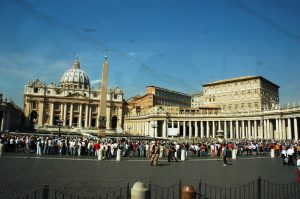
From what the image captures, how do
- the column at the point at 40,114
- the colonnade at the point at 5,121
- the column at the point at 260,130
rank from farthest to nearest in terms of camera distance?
the column at the point at 40,114, the colonnade at the point at 5,121, the column at the point at 260,130

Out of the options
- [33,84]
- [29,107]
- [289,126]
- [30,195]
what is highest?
[33,84]

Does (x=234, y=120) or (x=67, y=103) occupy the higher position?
(x=67, y=103)

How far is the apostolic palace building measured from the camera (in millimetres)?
66312

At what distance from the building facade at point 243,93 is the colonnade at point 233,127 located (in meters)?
6.69

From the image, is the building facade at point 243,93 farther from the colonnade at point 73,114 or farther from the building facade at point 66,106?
the colonnade at point 73,114

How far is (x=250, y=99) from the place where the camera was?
89.2 meters

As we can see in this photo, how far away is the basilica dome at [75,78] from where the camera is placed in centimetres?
13588

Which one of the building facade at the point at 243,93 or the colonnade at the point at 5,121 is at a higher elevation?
the building facade at the point at 243,93

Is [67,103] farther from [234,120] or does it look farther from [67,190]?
[67,190]

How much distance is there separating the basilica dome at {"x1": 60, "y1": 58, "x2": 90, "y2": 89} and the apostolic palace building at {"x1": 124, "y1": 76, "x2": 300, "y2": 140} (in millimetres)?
36013

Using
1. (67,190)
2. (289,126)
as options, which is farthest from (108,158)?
(289,126)

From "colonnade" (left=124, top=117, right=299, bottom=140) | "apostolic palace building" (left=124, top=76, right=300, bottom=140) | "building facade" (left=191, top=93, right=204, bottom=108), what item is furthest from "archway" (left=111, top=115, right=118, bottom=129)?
"building facade" (left=191, top=93, right=204, bottom=108)

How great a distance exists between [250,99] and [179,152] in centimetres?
6799

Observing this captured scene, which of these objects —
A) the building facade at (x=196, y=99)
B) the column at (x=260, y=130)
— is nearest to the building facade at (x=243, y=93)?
the column at (x=260, y=130)
